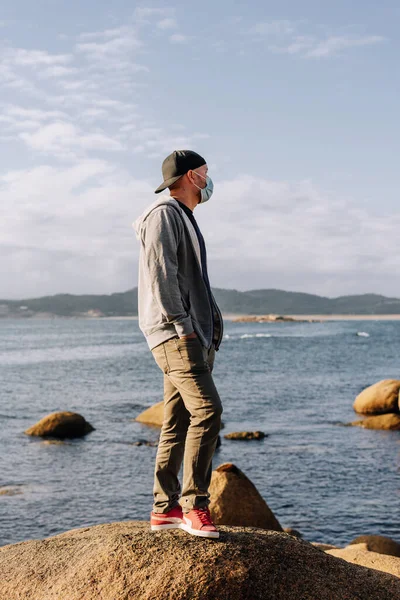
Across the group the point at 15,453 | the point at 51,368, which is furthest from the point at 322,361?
the point at 15,453

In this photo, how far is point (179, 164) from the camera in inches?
215

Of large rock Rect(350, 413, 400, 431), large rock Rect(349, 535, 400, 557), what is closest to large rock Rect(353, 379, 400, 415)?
large rock Rect(350, 413, 400, 431)

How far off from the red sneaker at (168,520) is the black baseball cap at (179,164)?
8.38 feet

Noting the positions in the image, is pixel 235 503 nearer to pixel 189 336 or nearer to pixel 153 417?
pixel 189 336

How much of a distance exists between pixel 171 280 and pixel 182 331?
374 millimetres

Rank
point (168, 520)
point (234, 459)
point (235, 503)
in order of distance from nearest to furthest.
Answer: point (168, 520)
point (235, 503)
point (234, 459)

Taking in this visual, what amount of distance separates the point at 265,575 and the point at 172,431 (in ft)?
4.15

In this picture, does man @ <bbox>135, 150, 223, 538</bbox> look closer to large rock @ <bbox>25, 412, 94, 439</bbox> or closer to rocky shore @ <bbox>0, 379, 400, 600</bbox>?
rocky shore @ <bbox>0, 379, 400, 600</bbox>

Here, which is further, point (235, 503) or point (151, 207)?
point (235, 503)

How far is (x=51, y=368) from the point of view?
5653cm

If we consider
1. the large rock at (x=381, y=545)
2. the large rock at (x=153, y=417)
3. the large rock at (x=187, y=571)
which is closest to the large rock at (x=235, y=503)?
the large rock at (x=381, y=545)

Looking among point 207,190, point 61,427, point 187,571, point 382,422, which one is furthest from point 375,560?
point 382,422

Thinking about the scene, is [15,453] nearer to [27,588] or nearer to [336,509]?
[336,509]

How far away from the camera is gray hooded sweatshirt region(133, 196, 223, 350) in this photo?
509 centimetres
